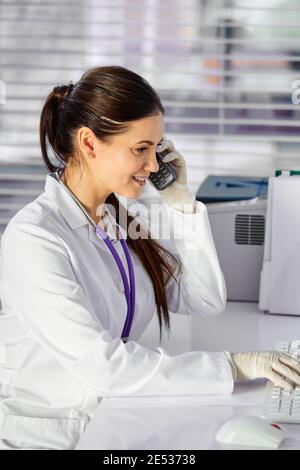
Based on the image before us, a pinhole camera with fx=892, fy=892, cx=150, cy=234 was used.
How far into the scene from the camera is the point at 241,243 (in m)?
2.79

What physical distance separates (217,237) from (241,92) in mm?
2197

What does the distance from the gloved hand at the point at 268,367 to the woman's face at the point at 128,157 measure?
47 centimetres

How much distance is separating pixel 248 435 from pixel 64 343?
0.45m

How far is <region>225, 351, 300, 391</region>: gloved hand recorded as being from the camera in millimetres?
1849

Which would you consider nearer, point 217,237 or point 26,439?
point 26,439

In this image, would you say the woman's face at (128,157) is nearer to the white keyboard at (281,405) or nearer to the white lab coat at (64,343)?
the white lab coat at (64,343)

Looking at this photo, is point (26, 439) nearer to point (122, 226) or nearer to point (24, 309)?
point (24, 309)

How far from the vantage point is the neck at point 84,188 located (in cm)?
210

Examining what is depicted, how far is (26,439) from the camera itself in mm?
1871

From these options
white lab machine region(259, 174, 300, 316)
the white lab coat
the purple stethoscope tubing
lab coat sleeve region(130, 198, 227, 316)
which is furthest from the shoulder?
white lab machine region(259, 174, 300, 316)

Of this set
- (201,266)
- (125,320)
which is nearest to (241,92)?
(201,266)

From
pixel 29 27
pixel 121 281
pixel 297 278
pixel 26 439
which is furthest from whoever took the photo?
pixel 29 27

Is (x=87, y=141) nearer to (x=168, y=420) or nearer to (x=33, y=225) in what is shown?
(x=33, y=225)

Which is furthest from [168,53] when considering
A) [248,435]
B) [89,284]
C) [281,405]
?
[248,435]
